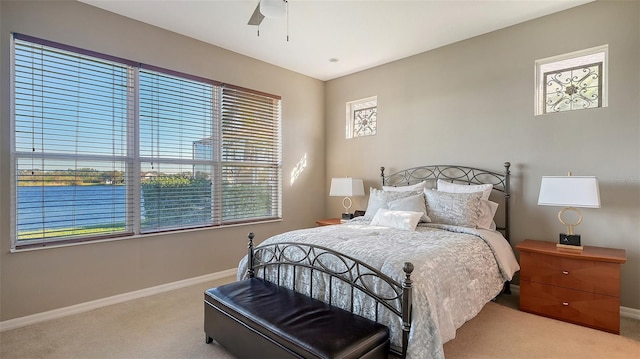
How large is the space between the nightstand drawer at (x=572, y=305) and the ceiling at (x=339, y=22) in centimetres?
274

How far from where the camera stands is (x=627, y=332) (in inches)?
102

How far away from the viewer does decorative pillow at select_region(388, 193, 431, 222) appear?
340 cm

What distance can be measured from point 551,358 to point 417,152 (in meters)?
2.69

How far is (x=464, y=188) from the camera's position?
3.58 metres

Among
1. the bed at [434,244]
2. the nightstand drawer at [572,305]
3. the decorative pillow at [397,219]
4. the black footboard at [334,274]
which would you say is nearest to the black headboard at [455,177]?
the bed at [434,244]

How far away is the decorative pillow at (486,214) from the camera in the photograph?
326cm

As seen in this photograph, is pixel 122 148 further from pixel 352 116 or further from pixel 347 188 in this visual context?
pixel 352 116

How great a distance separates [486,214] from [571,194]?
75cm

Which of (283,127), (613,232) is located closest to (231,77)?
(283,127)

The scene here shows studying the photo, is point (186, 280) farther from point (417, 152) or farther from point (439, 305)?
point (417, 152)

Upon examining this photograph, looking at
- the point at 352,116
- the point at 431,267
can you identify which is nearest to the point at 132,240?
the point at 431,267

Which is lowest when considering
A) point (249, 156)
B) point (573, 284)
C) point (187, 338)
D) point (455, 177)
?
point (187, 338)

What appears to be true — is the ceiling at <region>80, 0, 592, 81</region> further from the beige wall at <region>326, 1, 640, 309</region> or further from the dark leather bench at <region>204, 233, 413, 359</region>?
the dark leather bench at <region>204, 233, 413, 359</region>

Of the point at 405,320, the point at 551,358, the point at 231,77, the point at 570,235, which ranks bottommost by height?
the point at 551,358
